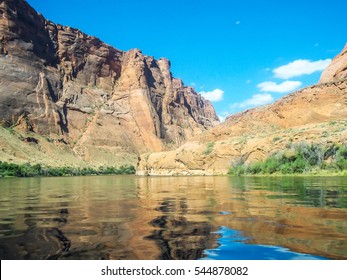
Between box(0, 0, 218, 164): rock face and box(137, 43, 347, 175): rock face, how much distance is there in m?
50.9

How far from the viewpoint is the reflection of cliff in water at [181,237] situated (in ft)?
17.8

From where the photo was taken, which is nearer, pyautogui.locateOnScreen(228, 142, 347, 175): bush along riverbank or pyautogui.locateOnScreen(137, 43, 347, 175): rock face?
pyautogui.locateOnScreen(228, 142, 347, 175): bush along riverbank

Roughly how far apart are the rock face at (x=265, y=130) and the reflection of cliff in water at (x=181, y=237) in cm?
5255

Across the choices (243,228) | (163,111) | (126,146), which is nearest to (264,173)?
(243,228)

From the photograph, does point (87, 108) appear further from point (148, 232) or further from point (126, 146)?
point (148, 232)

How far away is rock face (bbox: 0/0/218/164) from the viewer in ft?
429

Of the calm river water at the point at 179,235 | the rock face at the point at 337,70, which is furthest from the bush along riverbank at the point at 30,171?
the calm river water at the point at 179,235

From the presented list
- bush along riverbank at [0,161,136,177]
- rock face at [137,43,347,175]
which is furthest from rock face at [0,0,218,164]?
rock face at [137,43,347,175]

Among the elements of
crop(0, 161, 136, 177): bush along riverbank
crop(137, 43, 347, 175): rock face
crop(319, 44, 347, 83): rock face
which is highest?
crop(319, 44, 347, 83): rock face

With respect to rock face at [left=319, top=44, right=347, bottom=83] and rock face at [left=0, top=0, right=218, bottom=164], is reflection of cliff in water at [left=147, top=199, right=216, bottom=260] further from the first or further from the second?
rock face at [left=0, top=0, right=218, bottom=164]

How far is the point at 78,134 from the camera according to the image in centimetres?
14262

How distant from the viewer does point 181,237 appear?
6.65 m

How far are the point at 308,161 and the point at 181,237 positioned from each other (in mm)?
44742

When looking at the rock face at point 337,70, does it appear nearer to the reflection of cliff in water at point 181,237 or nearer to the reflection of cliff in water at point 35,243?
the reflection of cliff in water at point 181,237
